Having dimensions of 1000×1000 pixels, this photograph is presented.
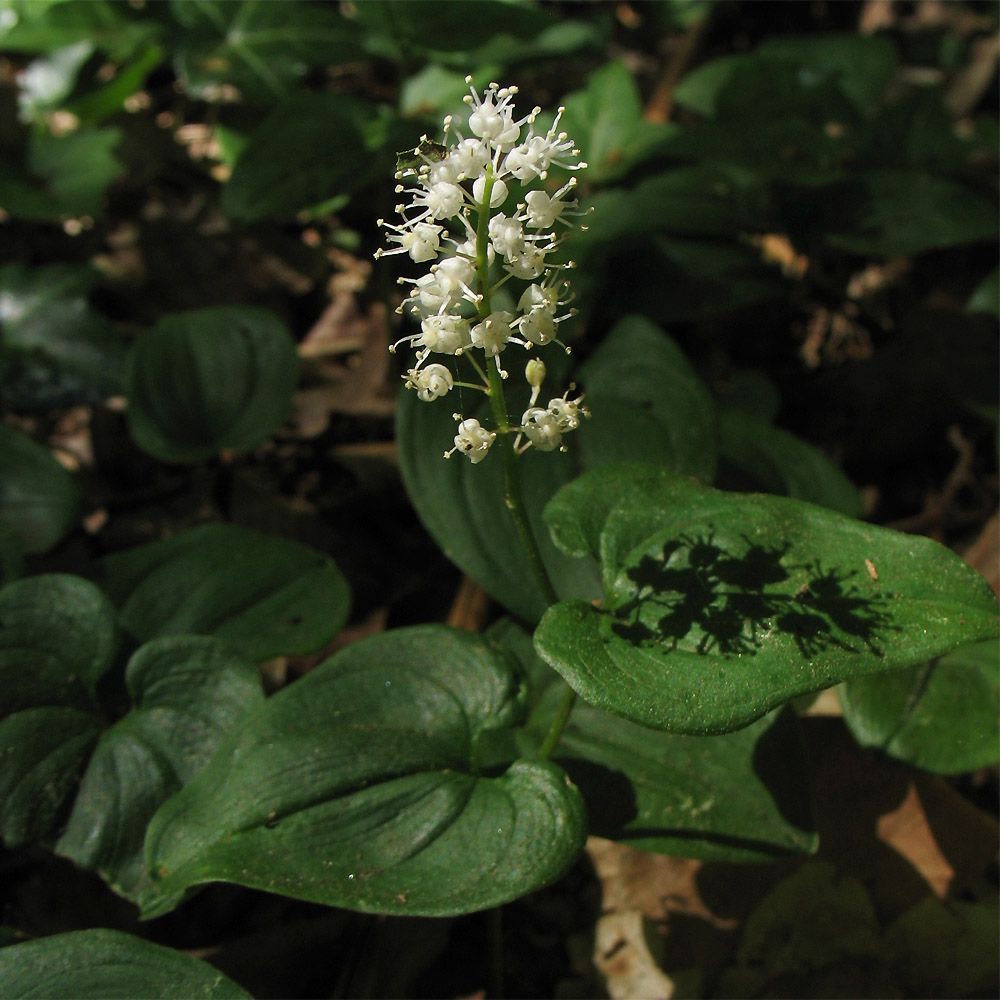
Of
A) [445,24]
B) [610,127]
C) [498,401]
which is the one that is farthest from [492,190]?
[610,127]

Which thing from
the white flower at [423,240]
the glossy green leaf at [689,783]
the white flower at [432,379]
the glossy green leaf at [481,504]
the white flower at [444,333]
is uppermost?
the white flower at [423,240]

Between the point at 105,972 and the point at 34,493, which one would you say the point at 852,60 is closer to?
the point at 34,493

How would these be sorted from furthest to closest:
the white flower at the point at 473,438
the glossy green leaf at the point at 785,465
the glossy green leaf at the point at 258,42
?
1. the glossy green leaf at the point at 258,42
2. the glossy green leaf at the point at 785,465
3. the white flower at the point at 473,438

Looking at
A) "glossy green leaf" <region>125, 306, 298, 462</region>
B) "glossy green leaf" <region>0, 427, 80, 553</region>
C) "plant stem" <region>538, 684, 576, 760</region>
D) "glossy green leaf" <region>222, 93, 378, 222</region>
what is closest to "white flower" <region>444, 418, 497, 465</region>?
"plant stem" <region>538, 684, 576, 760</region>

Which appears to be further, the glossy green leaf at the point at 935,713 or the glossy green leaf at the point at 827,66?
the glossy green leaf at the point at 827,66

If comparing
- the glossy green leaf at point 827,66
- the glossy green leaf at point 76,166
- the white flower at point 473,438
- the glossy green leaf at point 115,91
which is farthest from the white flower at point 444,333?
the glossy green leaf at point 115,91

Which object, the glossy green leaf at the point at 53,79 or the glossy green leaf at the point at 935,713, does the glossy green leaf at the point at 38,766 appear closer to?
the glossy green leaf at the point at 935,713

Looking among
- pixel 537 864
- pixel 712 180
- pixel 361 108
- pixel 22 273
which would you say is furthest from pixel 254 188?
pixel 537 864
